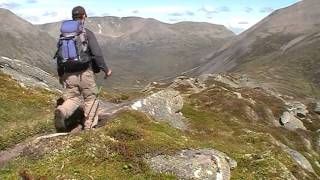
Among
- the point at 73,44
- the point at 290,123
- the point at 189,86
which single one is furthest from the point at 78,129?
the point at 189,86

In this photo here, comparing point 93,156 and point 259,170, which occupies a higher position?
point 93,156

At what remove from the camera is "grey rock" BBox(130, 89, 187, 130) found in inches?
1281

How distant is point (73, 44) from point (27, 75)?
105ft

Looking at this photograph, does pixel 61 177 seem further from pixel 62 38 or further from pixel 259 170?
pixel 259 170

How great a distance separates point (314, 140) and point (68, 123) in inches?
2940

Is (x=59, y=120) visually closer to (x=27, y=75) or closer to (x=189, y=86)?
(x=27, y=75)

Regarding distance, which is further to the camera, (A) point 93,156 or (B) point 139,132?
(B) point 139,132

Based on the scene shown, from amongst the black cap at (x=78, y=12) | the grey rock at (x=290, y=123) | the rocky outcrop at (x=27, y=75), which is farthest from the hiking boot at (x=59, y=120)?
the grey rock at (x=290, y=123)

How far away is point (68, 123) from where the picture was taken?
2347 centimetres

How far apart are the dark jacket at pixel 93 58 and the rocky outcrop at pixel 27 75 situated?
76.1 ft

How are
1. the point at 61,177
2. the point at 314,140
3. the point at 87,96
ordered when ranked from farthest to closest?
the point at 314,140 < the point at 87,96 < the point at 61,177

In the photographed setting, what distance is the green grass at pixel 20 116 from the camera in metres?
24.5

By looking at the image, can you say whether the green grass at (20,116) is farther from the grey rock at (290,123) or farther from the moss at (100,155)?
the grey rock at (290,123)

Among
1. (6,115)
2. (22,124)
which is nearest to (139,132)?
(22,124)
